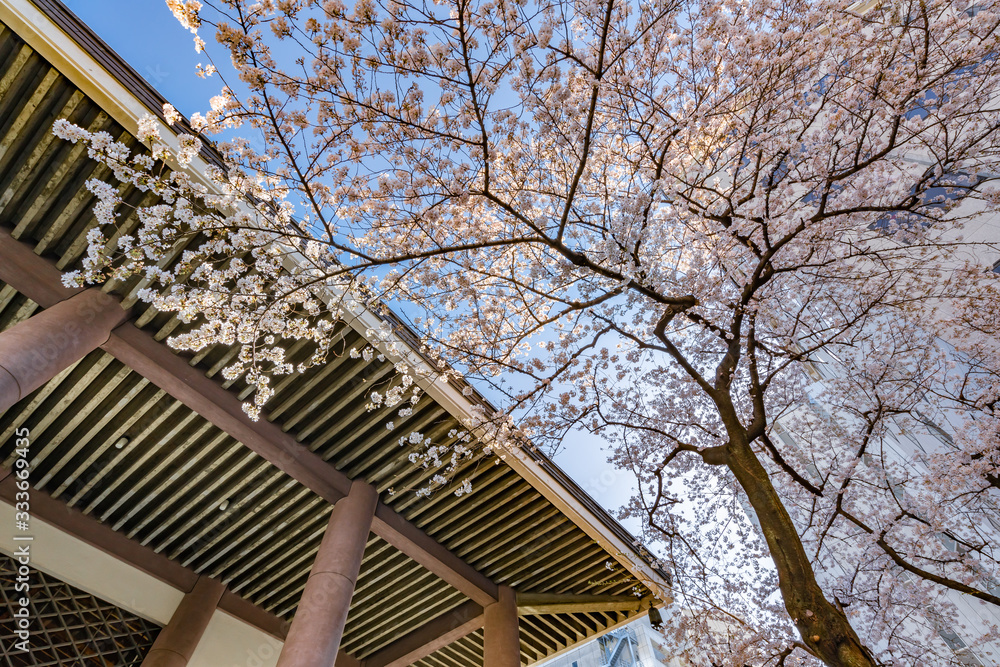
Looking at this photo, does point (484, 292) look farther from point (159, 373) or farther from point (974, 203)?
point (974, 203)

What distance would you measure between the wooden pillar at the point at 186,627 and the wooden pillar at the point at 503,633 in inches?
164

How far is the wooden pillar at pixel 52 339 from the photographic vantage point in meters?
4.27

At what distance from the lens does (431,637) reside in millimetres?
8562

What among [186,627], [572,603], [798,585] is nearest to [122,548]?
[186,627]

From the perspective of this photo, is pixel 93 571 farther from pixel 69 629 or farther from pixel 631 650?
pixel 631 650

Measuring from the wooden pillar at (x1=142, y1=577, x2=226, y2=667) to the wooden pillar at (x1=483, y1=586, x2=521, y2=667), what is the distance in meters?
4.18

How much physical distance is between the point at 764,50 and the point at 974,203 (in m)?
8.03

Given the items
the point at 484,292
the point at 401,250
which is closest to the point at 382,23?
the point at 401,250

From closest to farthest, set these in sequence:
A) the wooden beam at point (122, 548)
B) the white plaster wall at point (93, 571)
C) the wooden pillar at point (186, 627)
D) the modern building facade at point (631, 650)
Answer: the white plaster wall at point (93, 571), the wooden beam at point (122, 548), the wooden pillar at point (186, 627), the modern building facade at point (631, 650)

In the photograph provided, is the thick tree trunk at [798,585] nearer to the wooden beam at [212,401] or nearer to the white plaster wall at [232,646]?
the wooden beam at [212,401]

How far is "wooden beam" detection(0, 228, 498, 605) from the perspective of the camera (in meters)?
5.18

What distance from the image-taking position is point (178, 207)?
4246 mm
